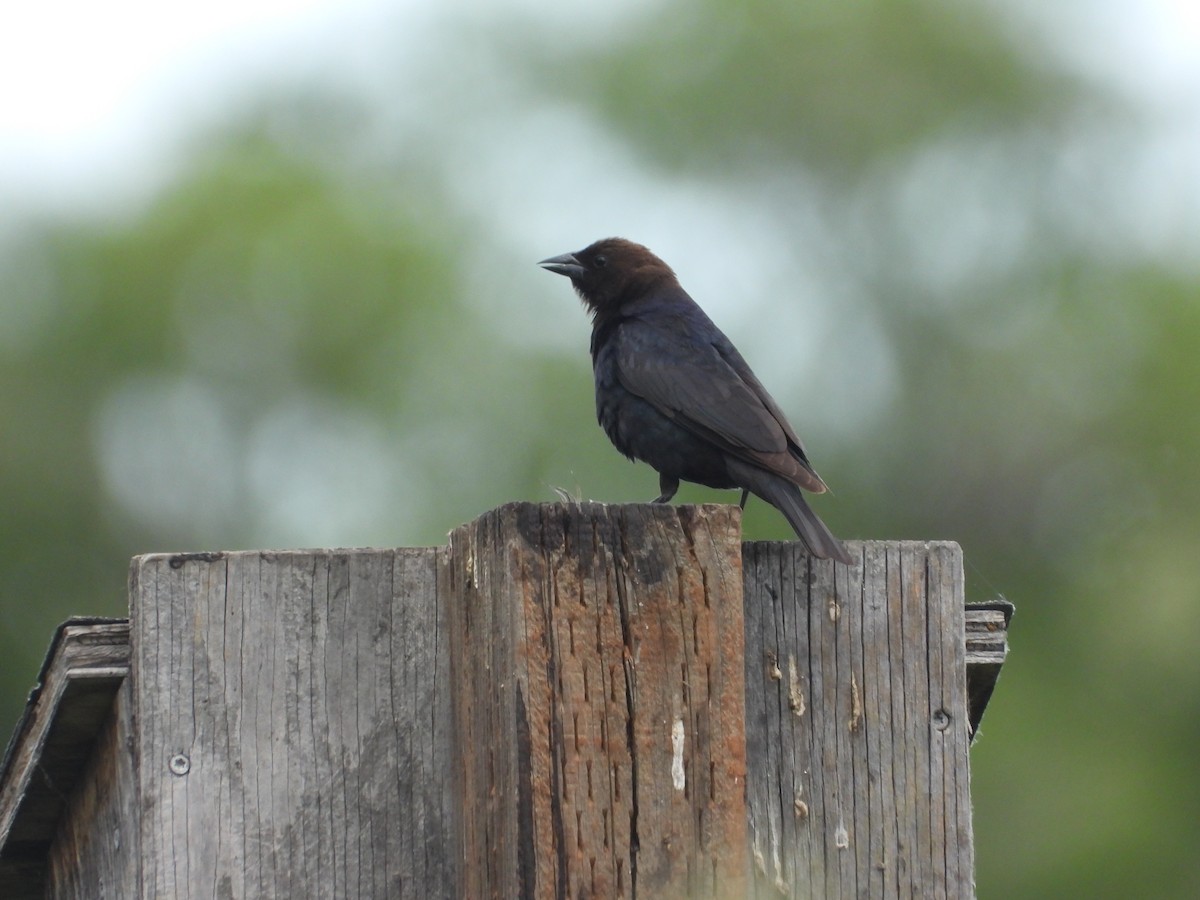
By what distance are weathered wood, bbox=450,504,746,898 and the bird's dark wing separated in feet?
5.76

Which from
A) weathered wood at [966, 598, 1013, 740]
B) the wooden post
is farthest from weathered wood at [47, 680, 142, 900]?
weathered wood at [966, 598, 1013, 740]

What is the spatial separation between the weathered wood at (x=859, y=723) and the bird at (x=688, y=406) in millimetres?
937

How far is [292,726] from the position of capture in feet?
8.75

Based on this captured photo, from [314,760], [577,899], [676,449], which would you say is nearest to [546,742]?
[577,899]

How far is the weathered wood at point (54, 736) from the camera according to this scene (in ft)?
9.07

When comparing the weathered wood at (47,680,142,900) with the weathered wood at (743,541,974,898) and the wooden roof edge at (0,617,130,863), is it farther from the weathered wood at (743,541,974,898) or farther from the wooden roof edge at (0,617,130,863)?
the weathered wood at (743,541,974,898)

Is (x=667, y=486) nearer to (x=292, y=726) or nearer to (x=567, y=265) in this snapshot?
(x=567, y=265)

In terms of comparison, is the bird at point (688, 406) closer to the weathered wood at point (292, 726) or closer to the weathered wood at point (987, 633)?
the weathered wood at point (987, 633)

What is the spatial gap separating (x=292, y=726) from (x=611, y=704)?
2.00 ft

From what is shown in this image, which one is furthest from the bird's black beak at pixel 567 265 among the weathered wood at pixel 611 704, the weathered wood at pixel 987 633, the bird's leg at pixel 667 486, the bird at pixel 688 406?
the weathered wood at pixel 611 704

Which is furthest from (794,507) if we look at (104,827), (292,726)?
(104,827)

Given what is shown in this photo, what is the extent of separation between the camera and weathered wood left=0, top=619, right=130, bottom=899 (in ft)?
9.07

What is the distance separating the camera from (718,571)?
2.42 m

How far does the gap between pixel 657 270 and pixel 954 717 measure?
351cm
